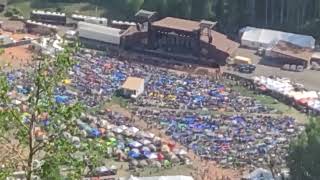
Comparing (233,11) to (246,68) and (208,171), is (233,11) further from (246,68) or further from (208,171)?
(208,171)

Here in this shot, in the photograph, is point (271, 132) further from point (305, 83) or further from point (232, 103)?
point (305, 83)

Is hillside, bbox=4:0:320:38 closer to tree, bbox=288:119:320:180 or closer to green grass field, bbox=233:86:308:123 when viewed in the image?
green grass field, bbox=233:86:308:123

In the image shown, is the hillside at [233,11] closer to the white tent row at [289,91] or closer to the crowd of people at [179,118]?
the crowd of people at [179,118]

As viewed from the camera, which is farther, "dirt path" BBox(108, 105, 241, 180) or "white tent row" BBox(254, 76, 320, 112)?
"white tent row" BBox(254, 76, 320, 112)

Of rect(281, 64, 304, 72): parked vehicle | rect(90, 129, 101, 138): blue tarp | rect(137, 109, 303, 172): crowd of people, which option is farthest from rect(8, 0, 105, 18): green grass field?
rect(90, 129, 101, 138): blue tarp

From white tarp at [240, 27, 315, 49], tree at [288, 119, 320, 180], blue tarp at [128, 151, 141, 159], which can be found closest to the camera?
tree at [288, 119, 320, 180]

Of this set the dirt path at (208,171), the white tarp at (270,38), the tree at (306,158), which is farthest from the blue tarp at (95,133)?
the white tarp at (270,38)

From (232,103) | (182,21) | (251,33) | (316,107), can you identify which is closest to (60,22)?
(182,21)
